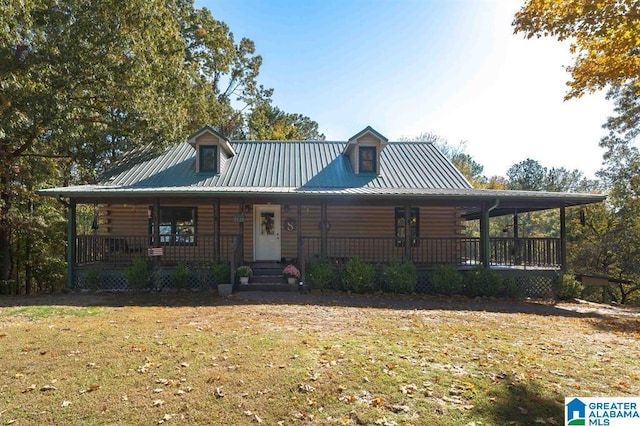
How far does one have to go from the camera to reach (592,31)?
23.5 feet

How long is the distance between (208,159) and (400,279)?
9.05 m

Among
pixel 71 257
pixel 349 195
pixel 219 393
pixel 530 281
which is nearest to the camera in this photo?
pixel 219 393

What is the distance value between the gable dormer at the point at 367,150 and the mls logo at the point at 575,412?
36.9ft

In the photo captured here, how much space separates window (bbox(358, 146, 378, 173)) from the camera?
47.5 feet

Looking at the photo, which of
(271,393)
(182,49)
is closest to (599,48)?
(271,393)

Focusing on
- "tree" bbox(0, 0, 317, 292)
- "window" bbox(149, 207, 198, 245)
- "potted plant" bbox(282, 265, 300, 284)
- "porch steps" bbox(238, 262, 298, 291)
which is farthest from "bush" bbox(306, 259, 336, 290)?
"tree" bbox(0, 0, 317, 292)

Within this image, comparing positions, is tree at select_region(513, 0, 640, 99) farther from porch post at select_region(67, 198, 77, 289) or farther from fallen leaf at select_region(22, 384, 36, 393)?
porch post at select_region(67, 198, 77, 289)

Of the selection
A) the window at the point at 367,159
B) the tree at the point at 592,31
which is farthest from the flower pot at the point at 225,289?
the tree at the point at 592,31

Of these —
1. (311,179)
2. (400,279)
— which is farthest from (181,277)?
(400,279)

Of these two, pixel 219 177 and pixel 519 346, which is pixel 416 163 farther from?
pixel 519 346

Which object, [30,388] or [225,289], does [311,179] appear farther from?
[30,388]

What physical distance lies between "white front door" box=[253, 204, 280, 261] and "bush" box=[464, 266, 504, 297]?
7.47 m

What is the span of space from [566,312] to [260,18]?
14146mm

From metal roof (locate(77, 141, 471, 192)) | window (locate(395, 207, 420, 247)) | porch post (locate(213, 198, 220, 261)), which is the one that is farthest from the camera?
window (locate(395, 207, 420, 247))
